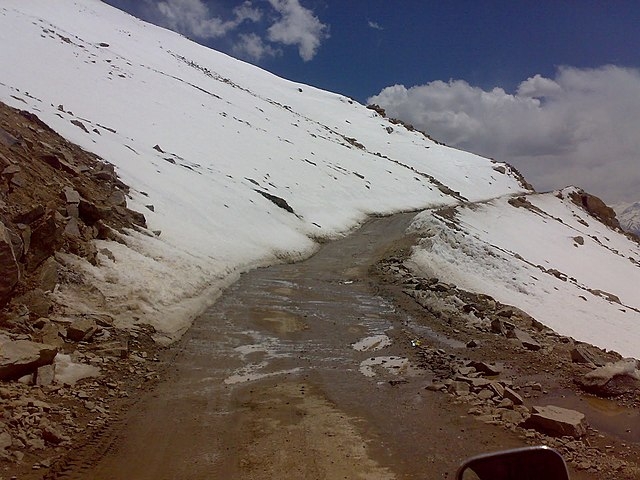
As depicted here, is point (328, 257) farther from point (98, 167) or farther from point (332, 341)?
point (332, 341)

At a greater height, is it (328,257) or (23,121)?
(23,121)

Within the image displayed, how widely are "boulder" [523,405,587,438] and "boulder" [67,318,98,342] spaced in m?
7.16

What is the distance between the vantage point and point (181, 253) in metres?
15.7

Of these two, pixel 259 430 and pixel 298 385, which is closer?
pixel 259 430

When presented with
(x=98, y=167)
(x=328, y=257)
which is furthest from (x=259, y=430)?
(x=328, y=257)

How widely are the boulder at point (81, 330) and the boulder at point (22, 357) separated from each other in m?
1.10

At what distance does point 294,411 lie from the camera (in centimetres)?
742

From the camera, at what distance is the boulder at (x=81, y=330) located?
8.85 meters

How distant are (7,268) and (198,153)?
90.9 ft

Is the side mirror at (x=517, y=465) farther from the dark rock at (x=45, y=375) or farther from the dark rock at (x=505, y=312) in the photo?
the dark rock at (x=505, y=312)

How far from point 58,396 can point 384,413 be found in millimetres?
4559

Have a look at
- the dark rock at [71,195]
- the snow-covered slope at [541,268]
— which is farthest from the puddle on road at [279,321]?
the snow-covered slope at [541,268]

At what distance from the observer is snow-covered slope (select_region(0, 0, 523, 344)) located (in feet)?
50.8

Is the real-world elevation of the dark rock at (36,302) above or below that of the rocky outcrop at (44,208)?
below
